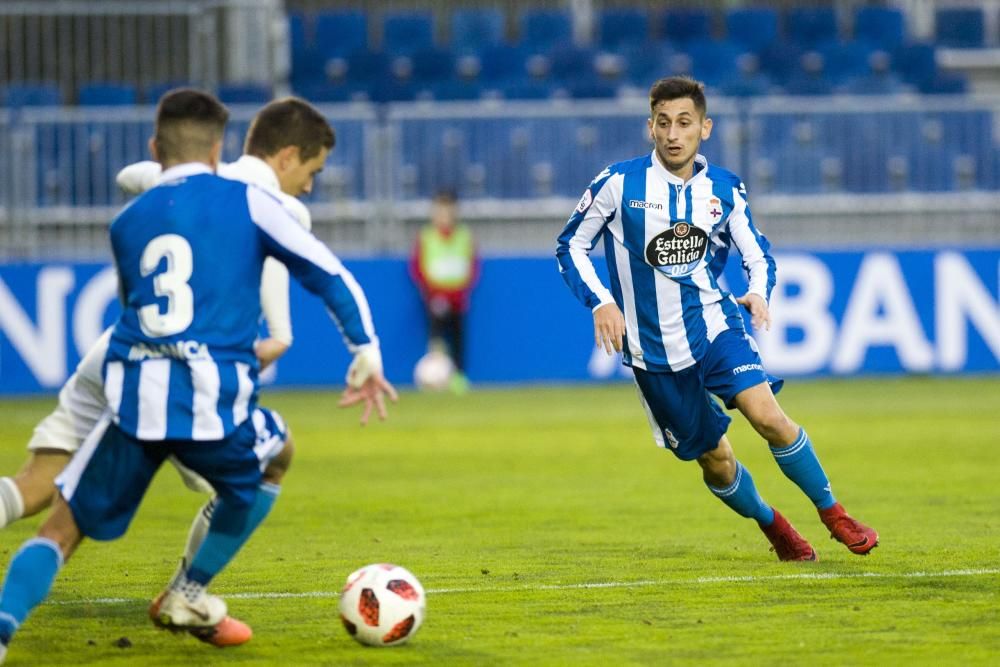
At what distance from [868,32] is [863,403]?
8.36 m

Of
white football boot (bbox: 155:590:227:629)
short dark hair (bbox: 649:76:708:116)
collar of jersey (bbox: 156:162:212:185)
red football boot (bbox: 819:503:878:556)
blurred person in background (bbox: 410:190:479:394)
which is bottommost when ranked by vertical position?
blurred person in background (bbox: 410:190:479:394)

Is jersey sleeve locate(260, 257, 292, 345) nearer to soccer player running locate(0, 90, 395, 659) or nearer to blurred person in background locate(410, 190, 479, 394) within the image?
soccer player running locate(0, 90, 395, 659)

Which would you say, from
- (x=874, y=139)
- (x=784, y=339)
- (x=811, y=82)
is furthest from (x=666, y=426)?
(x=811, y=82)

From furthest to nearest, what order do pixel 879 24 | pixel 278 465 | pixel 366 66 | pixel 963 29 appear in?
pixel 963 29 < pixel 879 24 < pixel 366 66 < pixel 278 465

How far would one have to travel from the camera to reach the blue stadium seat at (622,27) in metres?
21.1

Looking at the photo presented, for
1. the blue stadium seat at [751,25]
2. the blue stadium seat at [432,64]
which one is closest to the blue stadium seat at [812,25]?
the blue stadium seat at [751,25]

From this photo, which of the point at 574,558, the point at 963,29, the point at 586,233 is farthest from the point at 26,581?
the point at 963,29

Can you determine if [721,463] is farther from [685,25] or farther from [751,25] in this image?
[751,25]

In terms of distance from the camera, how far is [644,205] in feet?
22.6

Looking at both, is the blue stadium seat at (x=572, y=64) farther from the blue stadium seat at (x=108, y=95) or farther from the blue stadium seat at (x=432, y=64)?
the blue stadium seat at (x=108, y=95)

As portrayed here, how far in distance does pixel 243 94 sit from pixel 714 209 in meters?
12.0

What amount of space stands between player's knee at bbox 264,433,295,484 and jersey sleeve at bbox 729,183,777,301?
2302mm

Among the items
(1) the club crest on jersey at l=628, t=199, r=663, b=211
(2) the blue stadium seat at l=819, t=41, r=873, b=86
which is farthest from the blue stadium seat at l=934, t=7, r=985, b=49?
(1) the club crest on jersey at l=628, t=199, r=663, b=211

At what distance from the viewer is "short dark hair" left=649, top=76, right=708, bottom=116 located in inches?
269
